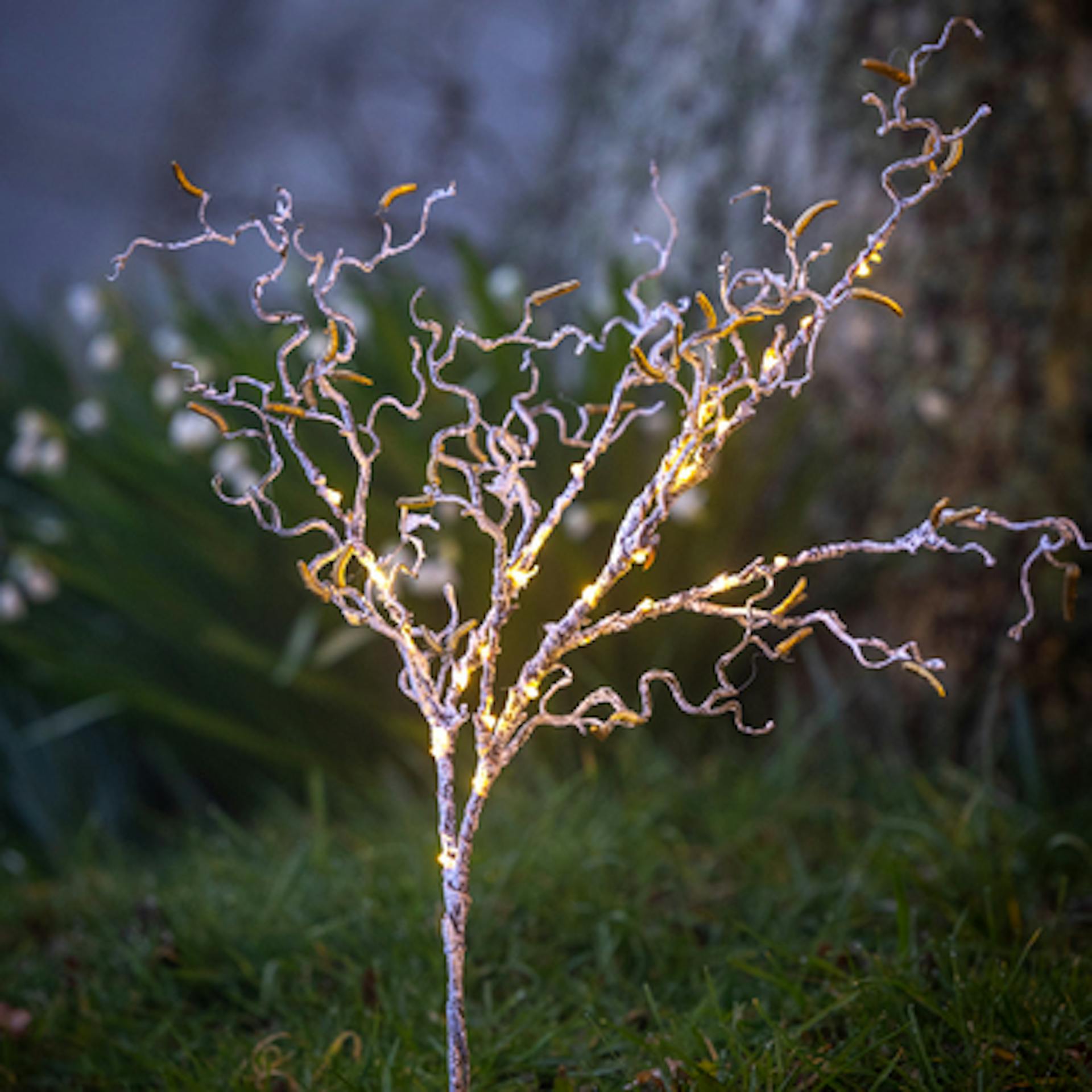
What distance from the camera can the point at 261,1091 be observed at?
0.66 metres

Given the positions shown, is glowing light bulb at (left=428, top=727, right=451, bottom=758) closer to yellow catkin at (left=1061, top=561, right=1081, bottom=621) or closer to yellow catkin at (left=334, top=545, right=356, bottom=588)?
yellow catkin at (left=334, top=545, right=356, bottom=588)

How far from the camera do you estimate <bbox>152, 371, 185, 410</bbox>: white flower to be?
1.39 meters

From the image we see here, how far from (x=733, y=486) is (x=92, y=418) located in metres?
0.95

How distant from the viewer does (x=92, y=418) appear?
1.55m

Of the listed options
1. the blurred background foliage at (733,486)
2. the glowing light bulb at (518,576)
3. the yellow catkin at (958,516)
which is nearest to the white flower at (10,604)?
the blurred background foliage at (733,486)

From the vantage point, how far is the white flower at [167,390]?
1388 mm

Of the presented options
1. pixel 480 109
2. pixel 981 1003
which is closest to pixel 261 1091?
pixel 981 1003

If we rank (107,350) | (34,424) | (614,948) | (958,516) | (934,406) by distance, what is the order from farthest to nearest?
1. (107,350)
2. (34,424)
3. (934,406)
4. (614,948)
5. (958,516)

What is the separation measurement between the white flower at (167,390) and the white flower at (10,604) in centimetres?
35

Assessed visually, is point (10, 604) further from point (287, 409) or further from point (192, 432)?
point (287, 409)

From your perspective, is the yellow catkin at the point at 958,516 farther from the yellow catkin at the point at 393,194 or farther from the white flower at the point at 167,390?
the white flower at the point at 167,390

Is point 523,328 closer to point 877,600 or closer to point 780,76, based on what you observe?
point 877,600

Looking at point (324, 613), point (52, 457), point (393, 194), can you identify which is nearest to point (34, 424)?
point (52, 457)

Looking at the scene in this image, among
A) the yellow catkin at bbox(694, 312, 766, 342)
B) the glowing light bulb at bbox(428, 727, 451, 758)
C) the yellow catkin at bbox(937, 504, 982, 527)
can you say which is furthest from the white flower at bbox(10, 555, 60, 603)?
the yellow catkin at bbox(937, 504, 982, 527)
